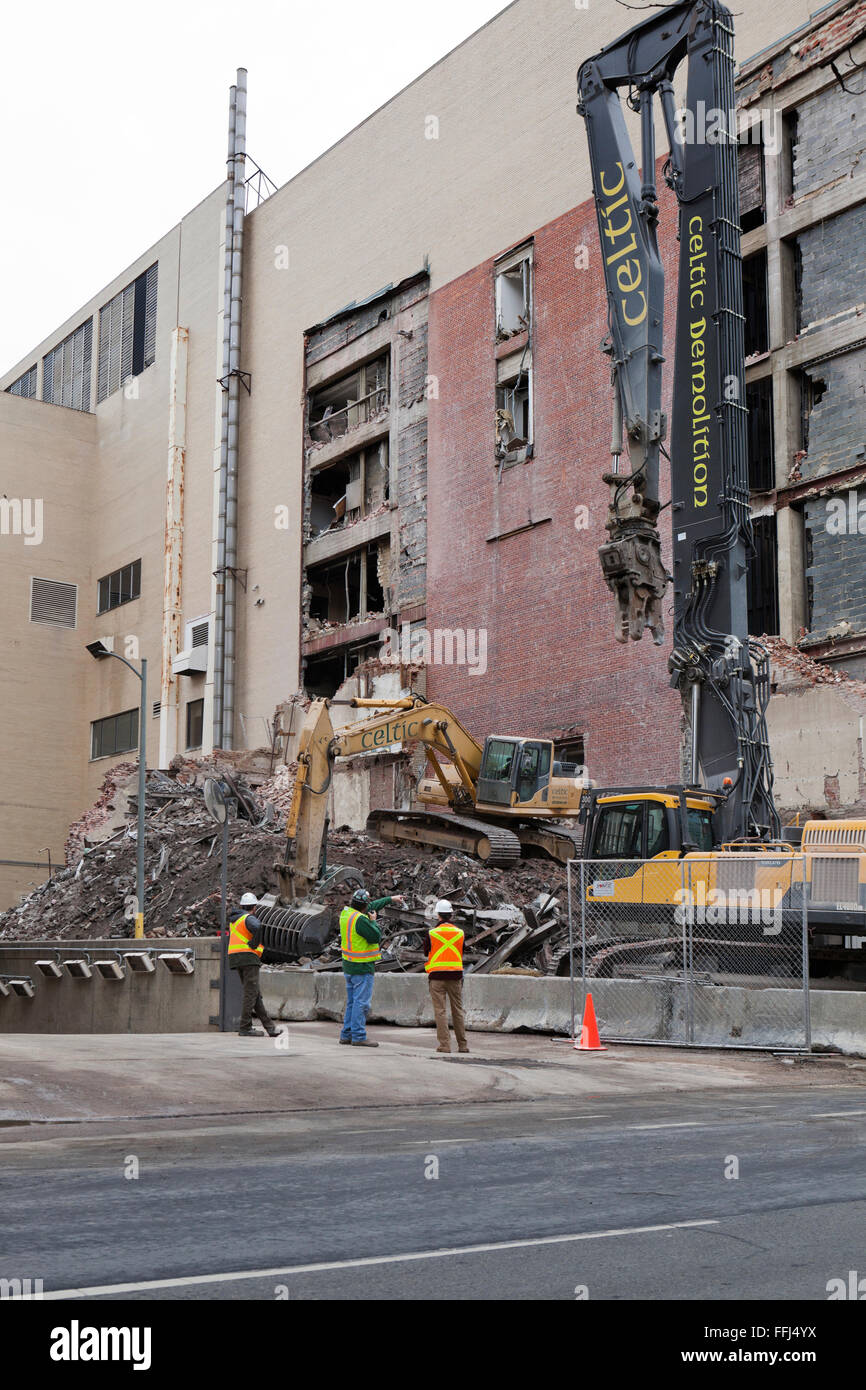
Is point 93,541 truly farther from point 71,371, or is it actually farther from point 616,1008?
point 616,1008

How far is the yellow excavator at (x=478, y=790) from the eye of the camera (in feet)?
100.0

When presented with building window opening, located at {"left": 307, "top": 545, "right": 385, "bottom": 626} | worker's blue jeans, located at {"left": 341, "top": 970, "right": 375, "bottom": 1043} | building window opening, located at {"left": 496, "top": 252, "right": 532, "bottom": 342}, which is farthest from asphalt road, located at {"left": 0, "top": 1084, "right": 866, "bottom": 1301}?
building window opening, located at {"left": 307, "top": 545, "right": 385, "bottom": 626}

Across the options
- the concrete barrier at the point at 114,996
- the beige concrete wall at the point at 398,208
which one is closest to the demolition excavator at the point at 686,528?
the concrete barrier at the point at 114,996

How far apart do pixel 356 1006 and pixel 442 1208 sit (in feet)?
34.7

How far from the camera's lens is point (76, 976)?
76.9 feet

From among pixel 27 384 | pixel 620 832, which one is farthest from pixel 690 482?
pixel 27 384

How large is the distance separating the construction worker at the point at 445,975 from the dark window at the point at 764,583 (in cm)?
1853

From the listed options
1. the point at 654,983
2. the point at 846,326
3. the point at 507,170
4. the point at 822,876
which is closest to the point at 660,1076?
the point at 654,983

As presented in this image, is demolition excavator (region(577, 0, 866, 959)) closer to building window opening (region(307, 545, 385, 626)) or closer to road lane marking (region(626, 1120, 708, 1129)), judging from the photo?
road lane marking (region(626, 1120, 708, 1129))

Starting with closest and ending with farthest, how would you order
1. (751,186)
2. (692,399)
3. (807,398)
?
(692,399)
(807,398)
(751,186)

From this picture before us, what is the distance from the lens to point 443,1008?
1761cm

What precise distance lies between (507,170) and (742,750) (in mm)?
26601

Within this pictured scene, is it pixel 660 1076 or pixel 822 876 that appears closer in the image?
pixel 660 1076
